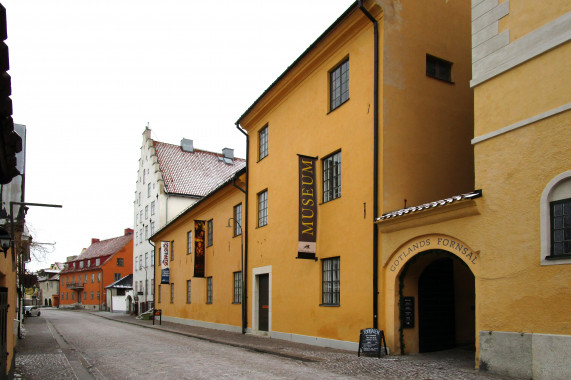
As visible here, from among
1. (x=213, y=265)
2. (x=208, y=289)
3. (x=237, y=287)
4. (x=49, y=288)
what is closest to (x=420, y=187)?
(x=237, y=287)

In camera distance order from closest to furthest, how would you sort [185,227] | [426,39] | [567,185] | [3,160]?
[3,160]
[567,185]
[426,39]
[185,227]

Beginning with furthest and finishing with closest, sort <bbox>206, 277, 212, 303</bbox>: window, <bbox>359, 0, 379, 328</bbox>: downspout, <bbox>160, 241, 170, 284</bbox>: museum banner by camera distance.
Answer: <bbox>160, 241, 170, 284</bbox>: museum banner
<bbox>206, 277, 212, 303</bbox>: window
<bbox>359, 0, 379, 328</bbox>: downspout

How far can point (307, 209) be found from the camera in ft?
49.1

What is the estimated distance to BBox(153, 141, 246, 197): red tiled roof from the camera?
41875mm

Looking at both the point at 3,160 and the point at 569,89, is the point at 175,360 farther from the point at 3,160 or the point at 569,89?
the point at 569,89

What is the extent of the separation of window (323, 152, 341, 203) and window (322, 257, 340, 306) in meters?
1.88

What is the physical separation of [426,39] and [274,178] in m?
7.34

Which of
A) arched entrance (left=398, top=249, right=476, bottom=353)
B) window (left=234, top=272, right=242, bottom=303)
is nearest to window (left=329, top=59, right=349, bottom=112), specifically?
arched entrance (left=398, top=249, right=476, bottom=353)

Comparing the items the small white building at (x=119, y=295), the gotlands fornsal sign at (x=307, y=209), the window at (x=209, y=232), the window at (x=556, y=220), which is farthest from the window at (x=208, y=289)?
the small white building at (x=119, y=295)

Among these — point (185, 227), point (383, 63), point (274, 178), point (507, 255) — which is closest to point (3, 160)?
point (507, 255)

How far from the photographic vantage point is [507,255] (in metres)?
9.22

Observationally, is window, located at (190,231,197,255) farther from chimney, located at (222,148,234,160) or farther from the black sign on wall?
the black sign on wall

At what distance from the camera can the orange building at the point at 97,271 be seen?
7162 cm

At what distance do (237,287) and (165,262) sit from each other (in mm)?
13303
